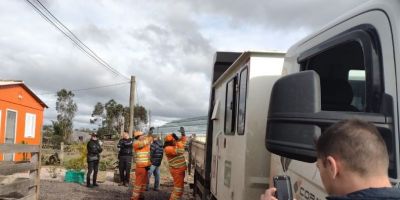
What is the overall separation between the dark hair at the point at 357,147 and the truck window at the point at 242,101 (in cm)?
251

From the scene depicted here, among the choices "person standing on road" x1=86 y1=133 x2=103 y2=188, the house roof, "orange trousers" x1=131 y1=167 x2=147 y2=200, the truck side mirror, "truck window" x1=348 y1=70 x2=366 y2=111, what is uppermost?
the house roof

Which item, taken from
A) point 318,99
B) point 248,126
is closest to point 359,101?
point 318,99

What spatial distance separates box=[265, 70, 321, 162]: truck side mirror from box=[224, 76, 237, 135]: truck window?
2.68 metres

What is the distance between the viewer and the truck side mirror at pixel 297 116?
6.50ft

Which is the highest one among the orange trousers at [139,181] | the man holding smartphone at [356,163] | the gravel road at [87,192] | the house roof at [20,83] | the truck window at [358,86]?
the house roof at [20,83]

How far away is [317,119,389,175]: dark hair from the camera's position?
1.57m

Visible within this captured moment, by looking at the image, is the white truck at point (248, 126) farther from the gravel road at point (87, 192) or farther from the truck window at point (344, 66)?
the gravel road at point (87, 192)

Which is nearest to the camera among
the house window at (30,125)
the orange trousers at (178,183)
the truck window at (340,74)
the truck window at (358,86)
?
the truck window at (358,86)

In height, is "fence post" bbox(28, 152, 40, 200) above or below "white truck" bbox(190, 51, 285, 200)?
below

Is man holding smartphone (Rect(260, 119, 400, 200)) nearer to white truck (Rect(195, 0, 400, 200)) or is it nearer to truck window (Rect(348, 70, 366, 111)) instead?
white truck (Rect(195, 0, 400, 200))

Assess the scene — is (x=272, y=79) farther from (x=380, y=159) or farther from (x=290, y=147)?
(x=380, y=159)

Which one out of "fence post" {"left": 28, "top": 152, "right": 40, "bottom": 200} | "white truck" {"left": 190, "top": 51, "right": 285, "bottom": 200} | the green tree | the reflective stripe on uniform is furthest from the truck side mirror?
the green tree

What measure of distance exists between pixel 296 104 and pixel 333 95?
3.02ft

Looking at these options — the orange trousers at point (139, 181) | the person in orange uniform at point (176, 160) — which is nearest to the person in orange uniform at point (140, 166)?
the orange trousers at point (139, 181)
